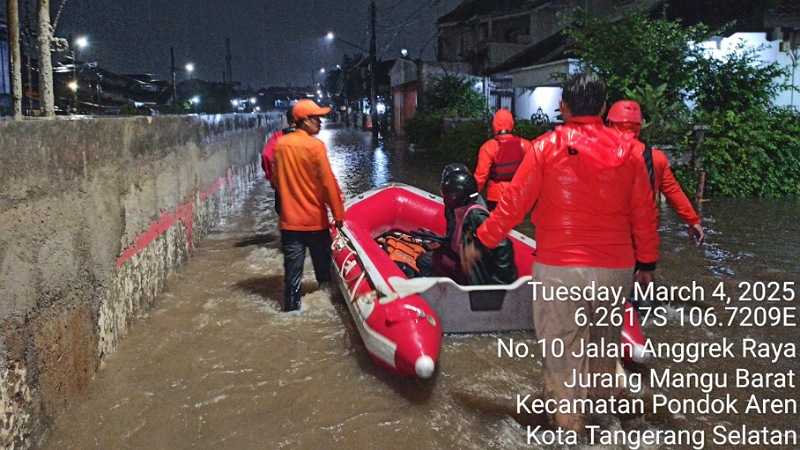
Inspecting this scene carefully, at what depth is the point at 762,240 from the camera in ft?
26.5

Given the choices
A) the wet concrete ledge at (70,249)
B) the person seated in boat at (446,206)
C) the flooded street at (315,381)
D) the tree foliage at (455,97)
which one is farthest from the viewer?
the tree foliage at (455,97)

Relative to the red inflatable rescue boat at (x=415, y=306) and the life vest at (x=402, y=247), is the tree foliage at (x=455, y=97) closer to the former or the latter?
the life vest at (x=402, y=247)

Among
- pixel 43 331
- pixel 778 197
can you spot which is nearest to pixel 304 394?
pixel 43 331


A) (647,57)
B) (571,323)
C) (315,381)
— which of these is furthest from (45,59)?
(647,57)

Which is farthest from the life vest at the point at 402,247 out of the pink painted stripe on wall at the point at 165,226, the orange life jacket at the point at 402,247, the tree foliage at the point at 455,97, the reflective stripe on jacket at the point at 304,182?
the tree foliage at the point at 455,97

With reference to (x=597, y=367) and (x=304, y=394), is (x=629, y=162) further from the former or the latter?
(x=304, y=394)

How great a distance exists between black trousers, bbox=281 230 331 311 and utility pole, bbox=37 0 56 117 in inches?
84.9

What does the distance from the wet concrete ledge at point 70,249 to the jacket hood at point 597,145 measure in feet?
8.56

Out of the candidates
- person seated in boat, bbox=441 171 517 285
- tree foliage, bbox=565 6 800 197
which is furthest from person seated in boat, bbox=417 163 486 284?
tree foliage, bbox=565 6 800 197

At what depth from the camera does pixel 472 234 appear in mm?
4387

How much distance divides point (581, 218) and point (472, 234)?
5.02 feet

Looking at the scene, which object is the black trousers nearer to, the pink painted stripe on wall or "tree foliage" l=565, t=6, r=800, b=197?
the pink painted stripe on wall

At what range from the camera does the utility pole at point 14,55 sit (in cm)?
485

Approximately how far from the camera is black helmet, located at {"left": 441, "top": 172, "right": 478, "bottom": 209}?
4.45 meters
